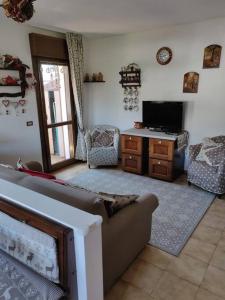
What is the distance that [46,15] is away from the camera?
3109 millimetres

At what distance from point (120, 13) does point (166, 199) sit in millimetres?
2607

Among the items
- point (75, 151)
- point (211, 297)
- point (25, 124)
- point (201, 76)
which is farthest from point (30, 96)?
point (211, 297)

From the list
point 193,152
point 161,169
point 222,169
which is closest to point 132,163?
point 161,169

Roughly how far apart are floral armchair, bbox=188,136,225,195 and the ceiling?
1.84 m

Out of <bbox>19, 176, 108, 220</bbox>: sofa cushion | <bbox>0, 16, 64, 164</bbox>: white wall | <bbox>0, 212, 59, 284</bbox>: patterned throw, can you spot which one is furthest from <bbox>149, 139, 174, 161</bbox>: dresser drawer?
<bbox>0, 212, 59, 284</bbox>: patterned throw

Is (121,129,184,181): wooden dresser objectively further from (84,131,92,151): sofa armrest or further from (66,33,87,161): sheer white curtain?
(66,33,87,161): sheer white curtain

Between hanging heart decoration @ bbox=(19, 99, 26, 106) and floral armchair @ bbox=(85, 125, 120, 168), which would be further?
floral armchair @ bbox=(85, 125, 120, 168)

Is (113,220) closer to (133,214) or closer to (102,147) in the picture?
(133,214)

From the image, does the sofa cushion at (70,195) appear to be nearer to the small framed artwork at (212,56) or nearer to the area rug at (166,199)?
the area rug at (166,199)

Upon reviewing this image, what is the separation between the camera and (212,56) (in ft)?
11.7

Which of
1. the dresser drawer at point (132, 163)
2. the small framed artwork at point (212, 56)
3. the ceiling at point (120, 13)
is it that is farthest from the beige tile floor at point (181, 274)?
the ceiling at point (120, 13)

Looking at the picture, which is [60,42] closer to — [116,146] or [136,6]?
[136,6]

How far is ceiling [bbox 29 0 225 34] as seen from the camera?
2.69 metres

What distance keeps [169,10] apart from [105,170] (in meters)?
2.80
